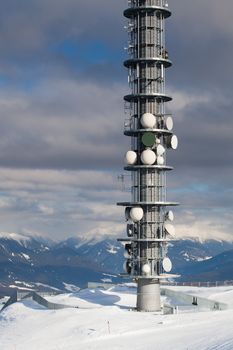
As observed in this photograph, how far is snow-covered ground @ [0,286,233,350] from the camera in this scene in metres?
68.4

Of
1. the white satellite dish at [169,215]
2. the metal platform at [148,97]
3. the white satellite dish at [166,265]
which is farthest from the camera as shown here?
the metal platform at [148,97]

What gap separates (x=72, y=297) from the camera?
95.2m

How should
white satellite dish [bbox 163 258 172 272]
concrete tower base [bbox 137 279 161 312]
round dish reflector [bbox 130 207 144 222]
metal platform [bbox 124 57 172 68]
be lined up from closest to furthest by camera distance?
round dish reflector [bbox 130 207 144 222] < concrete tower base [bbox 137 279 161 312] < white satellite dish [bbox 163 258 172 272] < metal platform [bbox 124 57 172 68]

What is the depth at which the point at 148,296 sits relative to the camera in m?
86.2

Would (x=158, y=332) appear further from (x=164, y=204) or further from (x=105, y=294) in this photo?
(x=105, y=294)

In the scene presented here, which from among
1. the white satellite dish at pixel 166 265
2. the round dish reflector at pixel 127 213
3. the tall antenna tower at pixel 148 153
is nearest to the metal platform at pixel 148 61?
the tall antenna tower at pixel 148 153

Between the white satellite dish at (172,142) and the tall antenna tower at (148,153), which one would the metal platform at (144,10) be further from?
the white satellite dish at (172,142)

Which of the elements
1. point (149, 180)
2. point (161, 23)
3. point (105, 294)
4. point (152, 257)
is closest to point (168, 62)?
point (161, 23)

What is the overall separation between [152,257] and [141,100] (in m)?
18.1

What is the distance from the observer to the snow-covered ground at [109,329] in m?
68.4

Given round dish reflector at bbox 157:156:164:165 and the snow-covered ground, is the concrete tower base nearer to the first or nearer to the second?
the snow-covered ground

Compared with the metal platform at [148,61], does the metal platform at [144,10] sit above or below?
above

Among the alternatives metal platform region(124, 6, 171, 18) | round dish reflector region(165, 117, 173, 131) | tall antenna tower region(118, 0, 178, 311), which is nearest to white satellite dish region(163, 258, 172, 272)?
tall antenna tower region(118, 0, 178, 311)

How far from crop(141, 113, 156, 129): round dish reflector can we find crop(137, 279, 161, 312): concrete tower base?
685 inches
